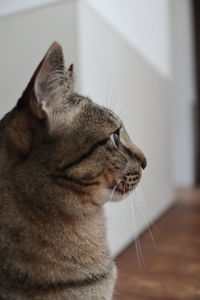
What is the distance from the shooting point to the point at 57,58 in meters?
0.51

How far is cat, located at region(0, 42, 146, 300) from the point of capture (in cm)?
52

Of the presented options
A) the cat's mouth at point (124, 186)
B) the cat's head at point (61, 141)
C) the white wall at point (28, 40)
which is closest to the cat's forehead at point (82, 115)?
the cat's head at point (61, 141)

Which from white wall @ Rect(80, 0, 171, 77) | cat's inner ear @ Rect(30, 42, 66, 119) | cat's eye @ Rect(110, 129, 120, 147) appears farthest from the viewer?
white wall @ Rect(80, 0, 171, 77)

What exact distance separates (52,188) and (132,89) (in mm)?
901

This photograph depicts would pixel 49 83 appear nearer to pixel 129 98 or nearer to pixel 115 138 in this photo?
pixel 115 138

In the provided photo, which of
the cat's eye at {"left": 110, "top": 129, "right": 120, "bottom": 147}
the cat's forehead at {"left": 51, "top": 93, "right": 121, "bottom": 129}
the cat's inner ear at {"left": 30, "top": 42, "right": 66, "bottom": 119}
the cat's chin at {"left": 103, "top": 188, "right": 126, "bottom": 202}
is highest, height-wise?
the cat's inner ear at {"left": 30, "top": 42, "right": 66, "bottom": 119}

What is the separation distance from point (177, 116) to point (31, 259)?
2518 mm

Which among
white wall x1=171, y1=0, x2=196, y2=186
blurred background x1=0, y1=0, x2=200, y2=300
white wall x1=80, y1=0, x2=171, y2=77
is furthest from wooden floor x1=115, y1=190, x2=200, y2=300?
white wall x1=171, y1=0, x2=196, y2=186

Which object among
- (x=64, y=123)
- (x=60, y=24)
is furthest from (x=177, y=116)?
(x=64, y=123)

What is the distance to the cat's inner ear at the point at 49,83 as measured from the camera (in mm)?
492

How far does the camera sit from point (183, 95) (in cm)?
285

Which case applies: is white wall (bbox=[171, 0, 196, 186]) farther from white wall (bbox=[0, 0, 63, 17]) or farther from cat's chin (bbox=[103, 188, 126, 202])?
cat's chin (bbox=[103, 188, 126, 202])

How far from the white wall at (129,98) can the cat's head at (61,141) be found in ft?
0.93

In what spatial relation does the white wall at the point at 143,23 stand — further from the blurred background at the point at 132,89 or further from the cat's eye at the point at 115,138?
the cat's eye at the point at 115,138
